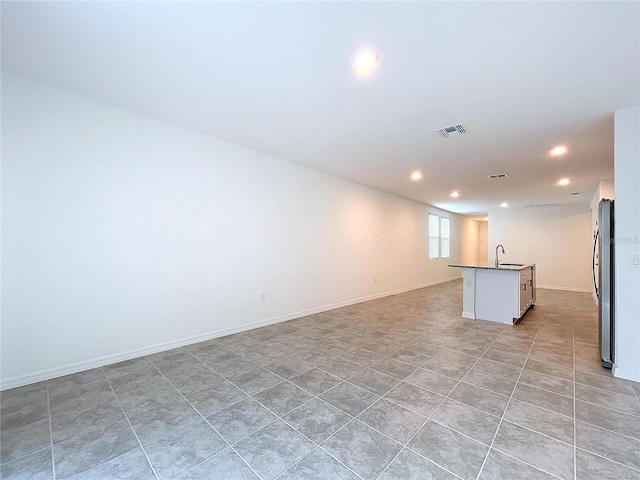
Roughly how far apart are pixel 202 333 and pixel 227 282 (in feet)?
2.38

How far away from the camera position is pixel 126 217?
3059 mm

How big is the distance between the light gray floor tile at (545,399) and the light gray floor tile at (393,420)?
0.98m

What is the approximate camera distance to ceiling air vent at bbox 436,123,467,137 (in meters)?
3.30

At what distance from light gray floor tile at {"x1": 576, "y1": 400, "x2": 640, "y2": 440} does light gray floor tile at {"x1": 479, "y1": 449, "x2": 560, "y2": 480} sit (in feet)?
2.73

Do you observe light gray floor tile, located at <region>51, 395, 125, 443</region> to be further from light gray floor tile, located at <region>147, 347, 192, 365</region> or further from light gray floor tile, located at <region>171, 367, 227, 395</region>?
light gray floor tile, located at <region>147, 347, 192, 365</region>

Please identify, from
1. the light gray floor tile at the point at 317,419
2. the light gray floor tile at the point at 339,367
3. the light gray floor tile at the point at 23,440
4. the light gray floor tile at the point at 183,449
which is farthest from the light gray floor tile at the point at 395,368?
the light gray floor tile at the point at 23,440

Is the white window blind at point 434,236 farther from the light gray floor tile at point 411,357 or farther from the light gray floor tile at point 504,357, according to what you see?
the light gray floor tile at point 411,357

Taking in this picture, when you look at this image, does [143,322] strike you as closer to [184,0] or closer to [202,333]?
[202,333]

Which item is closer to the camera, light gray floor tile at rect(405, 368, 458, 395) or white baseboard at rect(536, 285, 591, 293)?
light gray floor tile at rect(405, 368, 458, 395)

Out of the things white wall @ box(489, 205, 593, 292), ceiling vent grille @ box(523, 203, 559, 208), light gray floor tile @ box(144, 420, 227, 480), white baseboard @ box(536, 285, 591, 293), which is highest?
ceiling vent grille @ box(523, 203, 559, 208)

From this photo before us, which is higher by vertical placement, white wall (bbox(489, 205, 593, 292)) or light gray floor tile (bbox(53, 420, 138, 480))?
white wall (bbox(489, 205, 593, 292))

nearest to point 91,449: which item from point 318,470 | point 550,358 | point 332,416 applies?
point 318,470

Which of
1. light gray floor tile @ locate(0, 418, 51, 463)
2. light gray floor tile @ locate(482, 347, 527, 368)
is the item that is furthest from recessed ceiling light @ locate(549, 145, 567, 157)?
light gray floor tile @ locate(0, 418, 51, 463)

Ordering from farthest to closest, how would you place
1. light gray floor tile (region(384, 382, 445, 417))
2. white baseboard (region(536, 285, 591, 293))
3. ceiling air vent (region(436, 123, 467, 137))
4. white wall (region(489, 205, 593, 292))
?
white wall (region(489, 205, 593, 292))
white baseboard (region(536, 285, 591, 293))
ceiling air vent (region(436, 123, 467, 137))
light gray floor tile (region(384, 382, 445, 417))
